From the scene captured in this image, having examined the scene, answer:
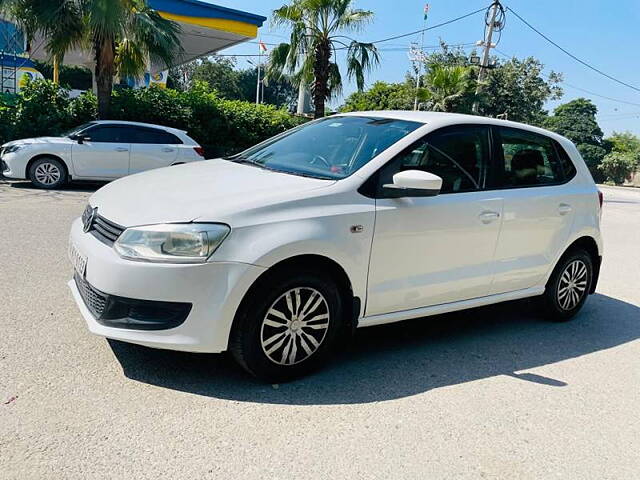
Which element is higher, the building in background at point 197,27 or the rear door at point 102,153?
the building in background at point 197,27

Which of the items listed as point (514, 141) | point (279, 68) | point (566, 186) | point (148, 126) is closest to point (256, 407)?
point (514, 141)

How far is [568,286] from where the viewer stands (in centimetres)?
516

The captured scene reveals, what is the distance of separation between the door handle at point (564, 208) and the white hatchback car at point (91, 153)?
8.90 m

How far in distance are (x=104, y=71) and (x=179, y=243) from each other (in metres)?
12.4

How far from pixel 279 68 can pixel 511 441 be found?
1728 cm

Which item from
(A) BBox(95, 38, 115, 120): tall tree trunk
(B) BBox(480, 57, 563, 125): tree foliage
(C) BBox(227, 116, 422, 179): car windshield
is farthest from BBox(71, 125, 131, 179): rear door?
(B) BBox(480, 57, 563, 125): tree foliage

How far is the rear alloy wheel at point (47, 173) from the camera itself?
11.1m

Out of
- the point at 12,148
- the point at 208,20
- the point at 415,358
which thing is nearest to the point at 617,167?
the point at 208,20

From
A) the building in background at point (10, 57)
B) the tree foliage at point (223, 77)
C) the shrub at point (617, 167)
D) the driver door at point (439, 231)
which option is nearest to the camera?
the driver door at point (439, 231)

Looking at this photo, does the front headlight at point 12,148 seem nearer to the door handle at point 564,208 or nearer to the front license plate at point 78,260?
the front license plate at point 78,260

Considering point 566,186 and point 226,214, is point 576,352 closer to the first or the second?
point 566,186

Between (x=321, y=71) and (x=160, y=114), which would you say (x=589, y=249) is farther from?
(x=321, y=71)

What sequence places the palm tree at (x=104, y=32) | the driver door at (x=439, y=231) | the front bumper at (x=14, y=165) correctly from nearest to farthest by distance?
the driver door at (x=439, y=231), the front bumper at (x=14, y=165), the palm tree at (x=104, y=32)

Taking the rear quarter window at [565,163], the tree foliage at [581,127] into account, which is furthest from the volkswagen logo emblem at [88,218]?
the tree foliage at [581,127]
